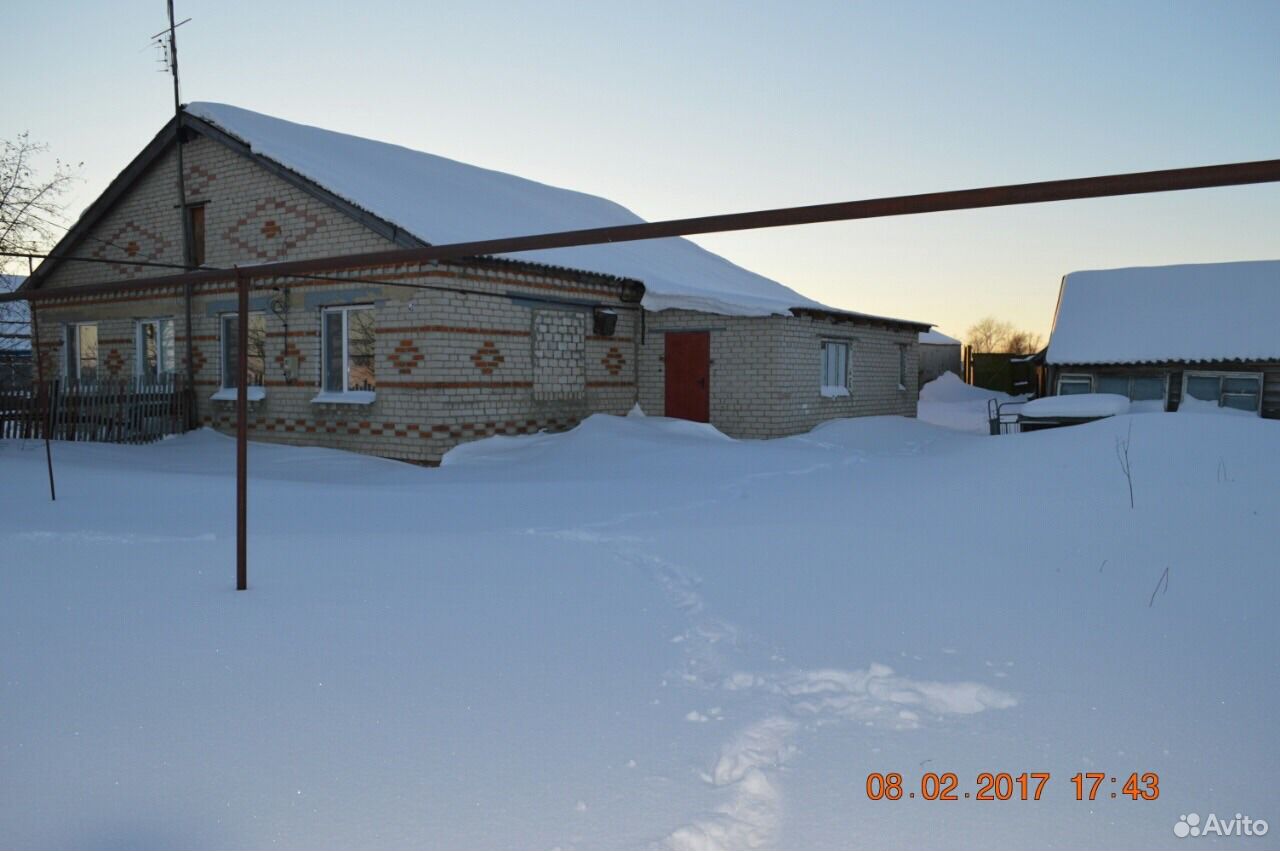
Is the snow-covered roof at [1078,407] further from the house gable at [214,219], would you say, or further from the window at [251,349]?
the window at [251,349]

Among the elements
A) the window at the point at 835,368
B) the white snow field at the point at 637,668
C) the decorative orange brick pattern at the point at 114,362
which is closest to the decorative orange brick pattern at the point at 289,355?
the decorative orange brick pattern at the point at 114,362

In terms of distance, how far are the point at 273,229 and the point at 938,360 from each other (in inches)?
1306

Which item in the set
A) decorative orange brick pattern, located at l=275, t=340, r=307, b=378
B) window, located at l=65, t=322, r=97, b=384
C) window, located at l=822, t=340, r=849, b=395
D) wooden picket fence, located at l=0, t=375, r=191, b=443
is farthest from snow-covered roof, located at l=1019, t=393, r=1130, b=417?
window, located at l=65, t=322, r=97, b=384

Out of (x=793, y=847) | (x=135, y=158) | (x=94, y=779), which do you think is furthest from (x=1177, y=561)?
(x=135, y=158)

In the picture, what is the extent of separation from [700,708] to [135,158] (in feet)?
50.9

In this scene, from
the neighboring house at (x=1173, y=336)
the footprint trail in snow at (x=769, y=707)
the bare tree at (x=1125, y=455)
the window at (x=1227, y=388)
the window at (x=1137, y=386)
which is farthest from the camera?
the window at (x=1137, y=386)

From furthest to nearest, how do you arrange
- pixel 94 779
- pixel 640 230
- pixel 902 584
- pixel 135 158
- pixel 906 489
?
pixel 135 158 → pixel 906 489 → pixel 902 584 → pixel 640 230 → pixel 94 779

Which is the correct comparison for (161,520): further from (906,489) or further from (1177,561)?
(1177,561)

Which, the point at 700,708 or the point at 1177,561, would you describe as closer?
the point at 700,708

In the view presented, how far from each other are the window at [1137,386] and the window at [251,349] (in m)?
17.2

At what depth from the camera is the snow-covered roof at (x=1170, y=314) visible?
18641mm

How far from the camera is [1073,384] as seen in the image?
789 inches

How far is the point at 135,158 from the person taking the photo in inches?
591

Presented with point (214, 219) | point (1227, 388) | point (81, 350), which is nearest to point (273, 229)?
point (214, 219)
